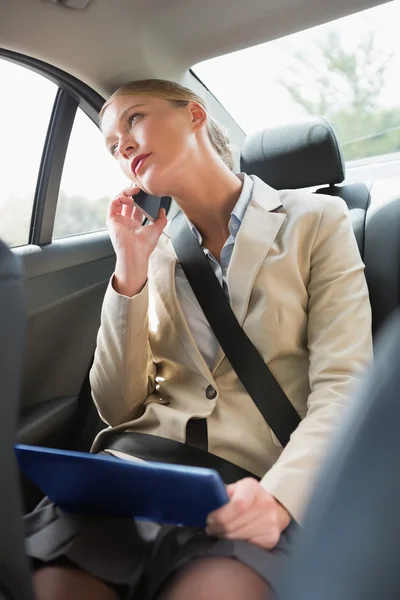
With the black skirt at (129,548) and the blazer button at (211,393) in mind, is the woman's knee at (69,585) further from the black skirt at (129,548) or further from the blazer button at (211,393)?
the blazer button at (211,393)

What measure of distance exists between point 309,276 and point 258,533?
0.57 metres

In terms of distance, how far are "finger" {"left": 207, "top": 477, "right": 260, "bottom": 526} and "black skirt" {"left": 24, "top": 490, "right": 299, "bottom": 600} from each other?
37mm

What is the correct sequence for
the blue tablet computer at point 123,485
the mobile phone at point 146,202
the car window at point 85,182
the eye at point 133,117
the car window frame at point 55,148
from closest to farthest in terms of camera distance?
the blue tablet computer at point 123,485
the eye at point 133,117
the mobile phone at point 146,202
the car window frame at point 55,148
the car window at point 85,182

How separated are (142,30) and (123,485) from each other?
4.01 ft

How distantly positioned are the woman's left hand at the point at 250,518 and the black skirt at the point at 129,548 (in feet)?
0.05

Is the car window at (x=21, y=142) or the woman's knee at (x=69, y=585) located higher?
the car window at (x=21, y=142)

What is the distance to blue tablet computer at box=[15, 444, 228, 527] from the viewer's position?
76cm

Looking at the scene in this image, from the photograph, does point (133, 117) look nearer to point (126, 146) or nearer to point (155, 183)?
point (126, 146)

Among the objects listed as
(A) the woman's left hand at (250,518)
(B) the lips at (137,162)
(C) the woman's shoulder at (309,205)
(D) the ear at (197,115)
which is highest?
(D) the ear at (197,115)

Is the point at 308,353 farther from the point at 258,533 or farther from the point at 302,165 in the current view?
the point at 302,165

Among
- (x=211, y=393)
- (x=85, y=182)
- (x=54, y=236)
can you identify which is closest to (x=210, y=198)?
(x=211, y=393)

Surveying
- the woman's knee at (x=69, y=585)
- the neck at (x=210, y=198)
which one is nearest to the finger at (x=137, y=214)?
the neck at (x=210, y=198)

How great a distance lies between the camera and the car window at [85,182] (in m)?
2.00

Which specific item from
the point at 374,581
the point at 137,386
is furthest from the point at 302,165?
the point at 374,581
